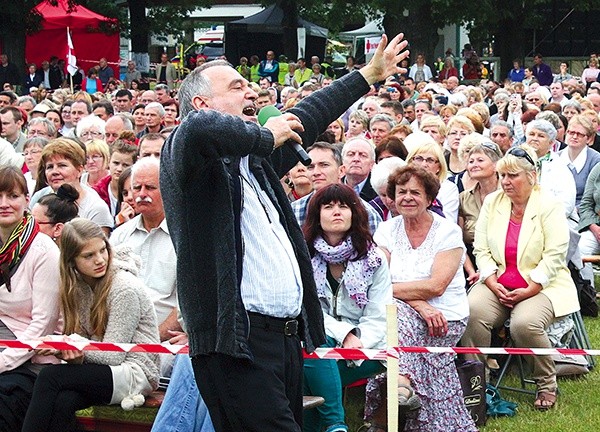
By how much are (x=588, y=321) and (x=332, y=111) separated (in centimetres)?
552

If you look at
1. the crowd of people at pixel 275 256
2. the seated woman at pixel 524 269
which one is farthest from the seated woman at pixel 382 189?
the seated woman at pixel 524 269

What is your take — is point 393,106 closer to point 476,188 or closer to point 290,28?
point 476,188

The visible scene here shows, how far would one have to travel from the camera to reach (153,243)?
673cm

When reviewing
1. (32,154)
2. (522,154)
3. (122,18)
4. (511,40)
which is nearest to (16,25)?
(122,18)

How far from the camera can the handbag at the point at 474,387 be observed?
681 centimetres

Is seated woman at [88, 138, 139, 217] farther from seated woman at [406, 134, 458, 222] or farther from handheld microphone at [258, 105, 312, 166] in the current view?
handheld microphone at [258, 105, 312, 166]

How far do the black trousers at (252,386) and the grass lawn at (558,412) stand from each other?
9.93ft

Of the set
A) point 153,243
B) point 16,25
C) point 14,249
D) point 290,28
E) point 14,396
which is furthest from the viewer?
point 290,28

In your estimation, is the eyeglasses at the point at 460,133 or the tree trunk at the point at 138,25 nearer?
the eyeglasses at the point at 460,133

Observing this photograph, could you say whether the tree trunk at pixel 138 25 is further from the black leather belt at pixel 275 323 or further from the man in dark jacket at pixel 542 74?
the black leather belt at pixel 275 323

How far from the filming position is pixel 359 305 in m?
6.45

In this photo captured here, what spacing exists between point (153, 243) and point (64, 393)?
3.96 feet

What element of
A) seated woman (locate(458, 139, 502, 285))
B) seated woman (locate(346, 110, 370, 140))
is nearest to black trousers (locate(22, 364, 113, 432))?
seated woman (locate(458, 139, 502, 285))

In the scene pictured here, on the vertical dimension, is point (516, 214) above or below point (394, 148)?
below
